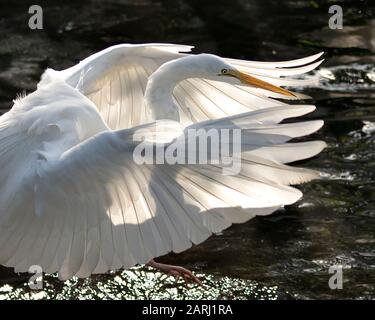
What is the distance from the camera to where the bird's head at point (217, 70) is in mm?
5469

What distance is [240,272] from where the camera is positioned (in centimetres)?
603

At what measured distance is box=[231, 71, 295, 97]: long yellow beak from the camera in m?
5.54

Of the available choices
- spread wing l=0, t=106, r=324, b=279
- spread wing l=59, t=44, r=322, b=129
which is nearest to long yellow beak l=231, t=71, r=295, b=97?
spread wing l=59, t=44, r=322, b=129

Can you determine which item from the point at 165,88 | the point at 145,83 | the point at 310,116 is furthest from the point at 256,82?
the point at 310,116

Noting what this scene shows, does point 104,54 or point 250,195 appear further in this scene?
point 104,54

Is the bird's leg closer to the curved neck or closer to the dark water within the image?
the dark water

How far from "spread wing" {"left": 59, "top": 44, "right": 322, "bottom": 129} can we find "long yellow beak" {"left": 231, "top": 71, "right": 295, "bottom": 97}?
5.4 inches

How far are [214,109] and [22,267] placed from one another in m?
1.72

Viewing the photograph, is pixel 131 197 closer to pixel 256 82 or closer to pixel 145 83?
pixel 256 82

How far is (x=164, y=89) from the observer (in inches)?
220

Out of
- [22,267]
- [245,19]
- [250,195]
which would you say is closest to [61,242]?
[22,267]

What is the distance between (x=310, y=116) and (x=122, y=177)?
12.7 ft

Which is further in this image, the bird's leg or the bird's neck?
the bird's leg
